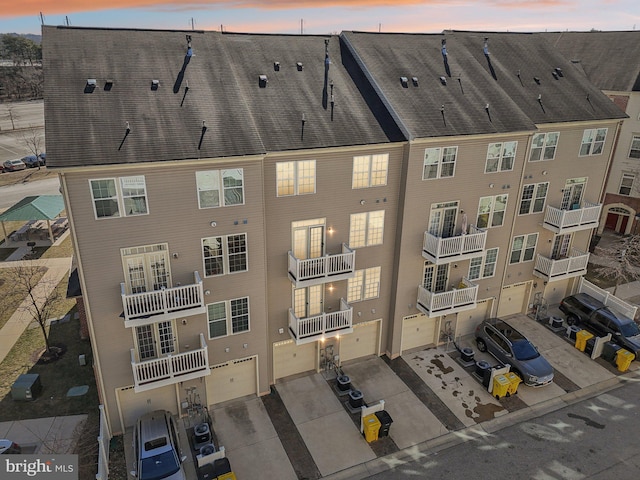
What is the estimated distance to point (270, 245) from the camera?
20.3m

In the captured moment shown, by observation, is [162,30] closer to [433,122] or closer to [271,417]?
[433,122]

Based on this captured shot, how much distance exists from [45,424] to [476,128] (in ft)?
81.9

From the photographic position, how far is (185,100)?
18.8 m

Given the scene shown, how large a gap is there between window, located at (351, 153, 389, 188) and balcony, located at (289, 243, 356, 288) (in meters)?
3.30

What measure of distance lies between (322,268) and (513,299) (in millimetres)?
14956

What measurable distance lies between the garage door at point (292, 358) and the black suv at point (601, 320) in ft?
56.5

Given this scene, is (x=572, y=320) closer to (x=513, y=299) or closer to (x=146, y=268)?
(x=513, y=299)

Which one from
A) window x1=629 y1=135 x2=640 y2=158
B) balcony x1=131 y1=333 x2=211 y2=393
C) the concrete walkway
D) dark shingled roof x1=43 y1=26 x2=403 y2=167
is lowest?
the concrete walkway

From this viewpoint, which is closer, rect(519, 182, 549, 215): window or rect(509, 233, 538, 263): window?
rect(519, 182, 549, 215): window

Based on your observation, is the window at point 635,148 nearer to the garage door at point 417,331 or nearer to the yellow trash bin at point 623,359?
the yellow trash bin at point 623,359

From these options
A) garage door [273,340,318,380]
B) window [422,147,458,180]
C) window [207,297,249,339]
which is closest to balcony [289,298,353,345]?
garage door [273,340,318,380]

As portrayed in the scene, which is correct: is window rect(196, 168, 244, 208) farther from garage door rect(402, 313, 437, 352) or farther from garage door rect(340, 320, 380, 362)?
garage door rect(402, 313, 437, 352)

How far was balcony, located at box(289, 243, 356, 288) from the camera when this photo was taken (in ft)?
66.4

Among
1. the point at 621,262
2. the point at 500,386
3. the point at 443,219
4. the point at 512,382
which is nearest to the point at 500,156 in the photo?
the point at 443,219
